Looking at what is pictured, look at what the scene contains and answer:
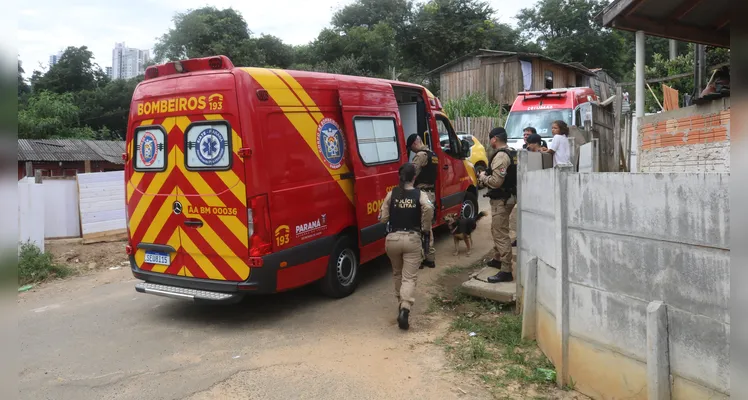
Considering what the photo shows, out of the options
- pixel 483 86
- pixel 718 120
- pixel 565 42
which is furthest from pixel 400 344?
pixel 565 42

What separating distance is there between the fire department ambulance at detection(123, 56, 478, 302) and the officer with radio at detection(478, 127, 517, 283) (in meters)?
1.52

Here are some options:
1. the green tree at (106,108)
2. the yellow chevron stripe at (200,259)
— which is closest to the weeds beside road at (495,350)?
the yellow chevron stripe at (200,259)

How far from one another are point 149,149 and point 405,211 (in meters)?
2.83

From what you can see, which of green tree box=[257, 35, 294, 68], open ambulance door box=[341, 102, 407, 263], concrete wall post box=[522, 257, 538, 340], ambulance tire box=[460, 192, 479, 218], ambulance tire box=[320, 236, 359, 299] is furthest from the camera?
green tree box=[257, 35, 294, 68]

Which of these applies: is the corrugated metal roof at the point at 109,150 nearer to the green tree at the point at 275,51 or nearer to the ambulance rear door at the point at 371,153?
the green tree at the point at 275,51

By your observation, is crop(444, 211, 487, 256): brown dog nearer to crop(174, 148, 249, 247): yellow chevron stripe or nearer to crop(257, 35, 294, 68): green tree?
crop(174, 148, 249, 247): yellow chevron stripe

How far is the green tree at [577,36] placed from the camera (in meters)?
39.1

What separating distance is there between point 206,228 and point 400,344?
223cm

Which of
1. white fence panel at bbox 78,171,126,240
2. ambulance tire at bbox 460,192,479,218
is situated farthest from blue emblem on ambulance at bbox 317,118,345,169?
white fence panel at bbox 78,171,126,240

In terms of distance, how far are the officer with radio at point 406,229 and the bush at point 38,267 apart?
5521 mm

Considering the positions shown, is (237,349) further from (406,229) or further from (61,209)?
(61,209)

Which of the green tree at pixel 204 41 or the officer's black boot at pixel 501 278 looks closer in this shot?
the officer's black boot at pixel 501 278

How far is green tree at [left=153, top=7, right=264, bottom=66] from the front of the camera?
98.5 ft

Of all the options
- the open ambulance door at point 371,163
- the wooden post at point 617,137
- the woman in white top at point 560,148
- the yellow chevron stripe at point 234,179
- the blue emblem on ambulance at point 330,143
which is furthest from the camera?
the wooden post at point 617,137
